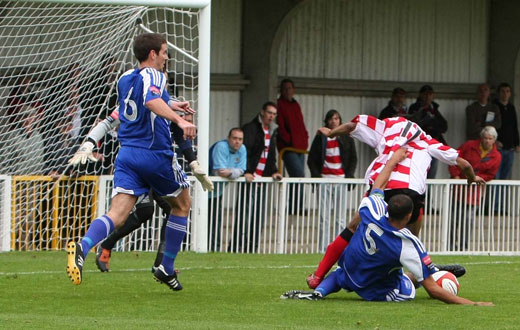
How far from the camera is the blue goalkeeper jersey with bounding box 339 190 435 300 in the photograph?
9336 millimetres

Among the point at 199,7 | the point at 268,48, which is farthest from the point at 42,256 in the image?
the point at 268,48

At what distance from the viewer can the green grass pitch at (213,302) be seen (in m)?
8.23

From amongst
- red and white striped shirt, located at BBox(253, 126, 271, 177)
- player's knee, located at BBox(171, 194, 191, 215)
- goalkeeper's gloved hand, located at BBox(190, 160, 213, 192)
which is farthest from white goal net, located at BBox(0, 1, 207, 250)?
player's knee, located at BBox(171, 194, 191, 215)

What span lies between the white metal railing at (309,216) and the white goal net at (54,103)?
0.85 ft

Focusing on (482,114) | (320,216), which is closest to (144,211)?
(320,216)

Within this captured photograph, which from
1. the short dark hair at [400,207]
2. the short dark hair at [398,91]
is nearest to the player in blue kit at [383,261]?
the short dark hair at [400,207]

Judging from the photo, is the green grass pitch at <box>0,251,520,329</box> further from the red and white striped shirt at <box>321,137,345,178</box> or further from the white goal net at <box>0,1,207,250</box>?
the red and white striped shirt at <box>321,137,345,178</box>

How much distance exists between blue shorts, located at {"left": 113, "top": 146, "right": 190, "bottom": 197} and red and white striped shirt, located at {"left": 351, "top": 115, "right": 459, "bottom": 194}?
2.24 meters

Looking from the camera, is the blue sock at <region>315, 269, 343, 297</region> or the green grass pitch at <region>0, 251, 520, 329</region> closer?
the green grass pitch at <region>0, 251, 520, 329</region>

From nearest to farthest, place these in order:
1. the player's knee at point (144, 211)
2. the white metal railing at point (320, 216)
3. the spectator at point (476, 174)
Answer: the player's knee at point (144, 211) → the white metal railing at point (320, 216) → the spectator at point (476, 174)

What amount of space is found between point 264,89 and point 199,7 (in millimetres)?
6141

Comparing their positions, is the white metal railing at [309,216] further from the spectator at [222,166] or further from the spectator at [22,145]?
the spectator at [22,145]

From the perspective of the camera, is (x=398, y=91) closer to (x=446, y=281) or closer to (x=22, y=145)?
(x=22, y=145)

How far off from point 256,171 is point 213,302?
748 centimetres
